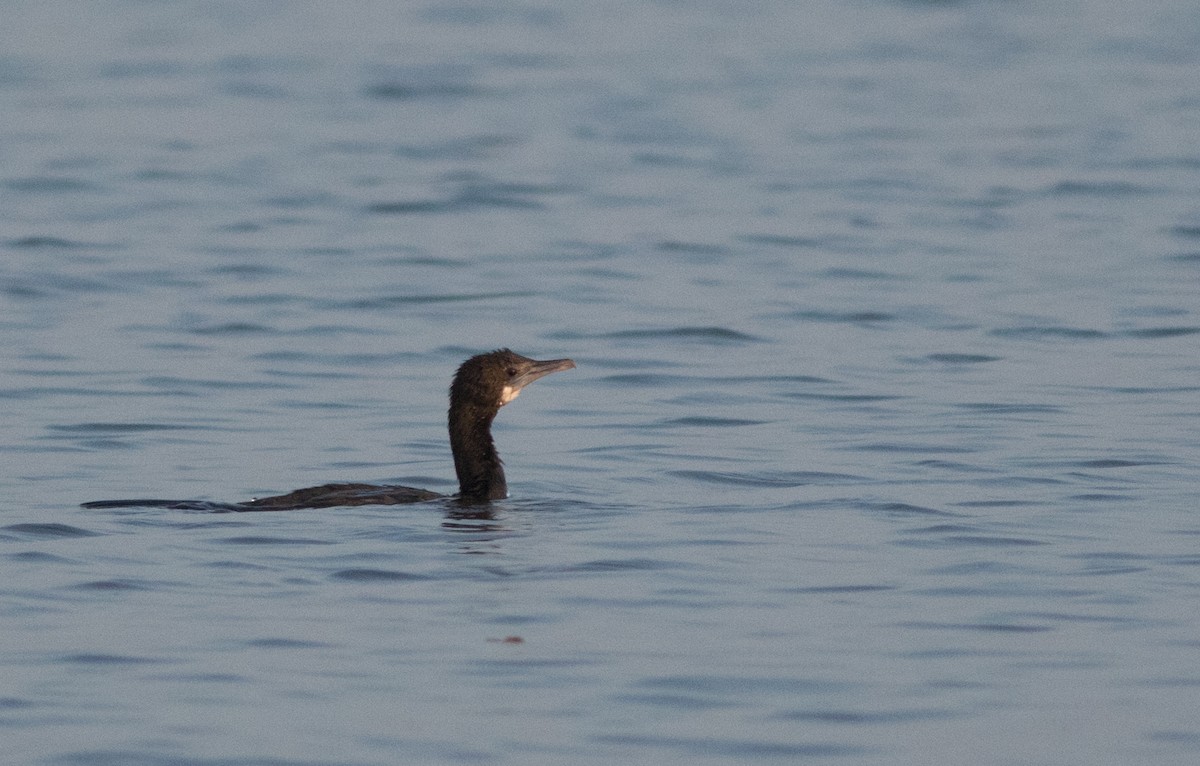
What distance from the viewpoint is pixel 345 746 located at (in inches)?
280

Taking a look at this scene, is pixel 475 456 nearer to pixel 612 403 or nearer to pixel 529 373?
pixel 529 373

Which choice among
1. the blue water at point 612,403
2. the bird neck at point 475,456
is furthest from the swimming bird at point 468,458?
the blue water at point 612,403

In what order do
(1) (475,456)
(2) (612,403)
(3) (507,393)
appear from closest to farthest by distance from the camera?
(1) (475,456)
(3) (507,393)
(2) (612,403)

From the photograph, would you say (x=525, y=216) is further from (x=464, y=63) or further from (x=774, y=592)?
(x=774, y=592)

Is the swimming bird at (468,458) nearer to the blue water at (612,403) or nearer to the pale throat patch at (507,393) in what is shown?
the pale throat patch at (507,393)

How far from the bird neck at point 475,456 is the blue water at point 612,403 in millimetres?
298

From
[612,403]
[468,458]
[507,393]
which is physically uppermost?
[507,393]

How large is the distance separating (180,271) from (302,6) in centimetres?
2261

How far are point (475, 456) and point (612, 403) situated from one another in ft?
10.6

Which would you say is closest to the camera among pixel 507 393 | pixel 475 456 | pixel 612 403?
pixel 475 456

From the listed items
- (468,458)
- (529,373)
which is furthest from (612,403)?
(468,458)

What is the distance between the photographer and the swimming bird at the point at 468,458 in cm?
1068

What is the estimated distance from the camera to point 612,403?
48.2 feet

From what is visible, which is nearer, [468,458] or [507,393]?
[468,458]
